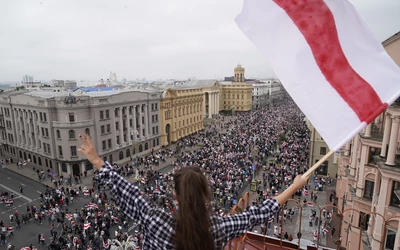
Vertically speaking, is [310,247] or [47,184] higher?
[310,247]

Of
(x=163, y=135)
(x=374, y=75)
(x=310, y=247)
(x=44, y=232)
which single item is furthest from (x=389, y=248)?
(x=163, y=135)

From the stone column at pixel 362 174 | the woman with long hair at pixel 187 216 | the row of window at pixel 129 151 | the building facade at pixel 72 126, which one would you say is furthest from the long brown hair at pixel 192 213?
the row of window at pixel 129 151

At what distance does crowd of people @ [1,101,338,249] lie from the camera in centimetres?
2097

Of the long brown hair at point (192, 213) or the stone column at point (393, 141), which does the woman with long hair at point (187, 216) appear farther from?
the stone column at point (393, 141)

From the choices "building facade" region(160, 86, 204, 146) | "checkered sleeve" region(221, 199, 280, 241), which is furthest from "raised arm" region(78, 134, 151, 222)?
"building facade" region(160, 86, 204, 146)

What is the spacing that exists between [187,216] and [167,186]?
26617 millimetres

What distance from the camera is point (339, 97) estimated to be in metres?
4.57

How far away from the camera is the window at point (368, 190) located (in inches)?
653

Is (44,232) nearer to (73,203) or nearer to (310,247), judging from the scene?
(73,203)

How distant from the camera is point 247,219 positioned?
2.73m

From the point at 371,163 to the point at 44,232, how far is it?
24650 mm

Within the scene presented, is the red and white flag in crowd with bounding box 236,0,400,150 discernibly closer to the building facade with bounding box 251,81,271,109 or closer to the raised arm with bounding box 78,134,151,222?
the raised arm with bounding box 78,134,151,222

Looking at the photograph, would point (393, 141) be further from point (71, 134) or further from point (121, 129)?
point (121, 129)

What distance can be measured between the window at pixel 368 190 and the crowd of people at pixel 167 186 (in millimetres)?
4296
